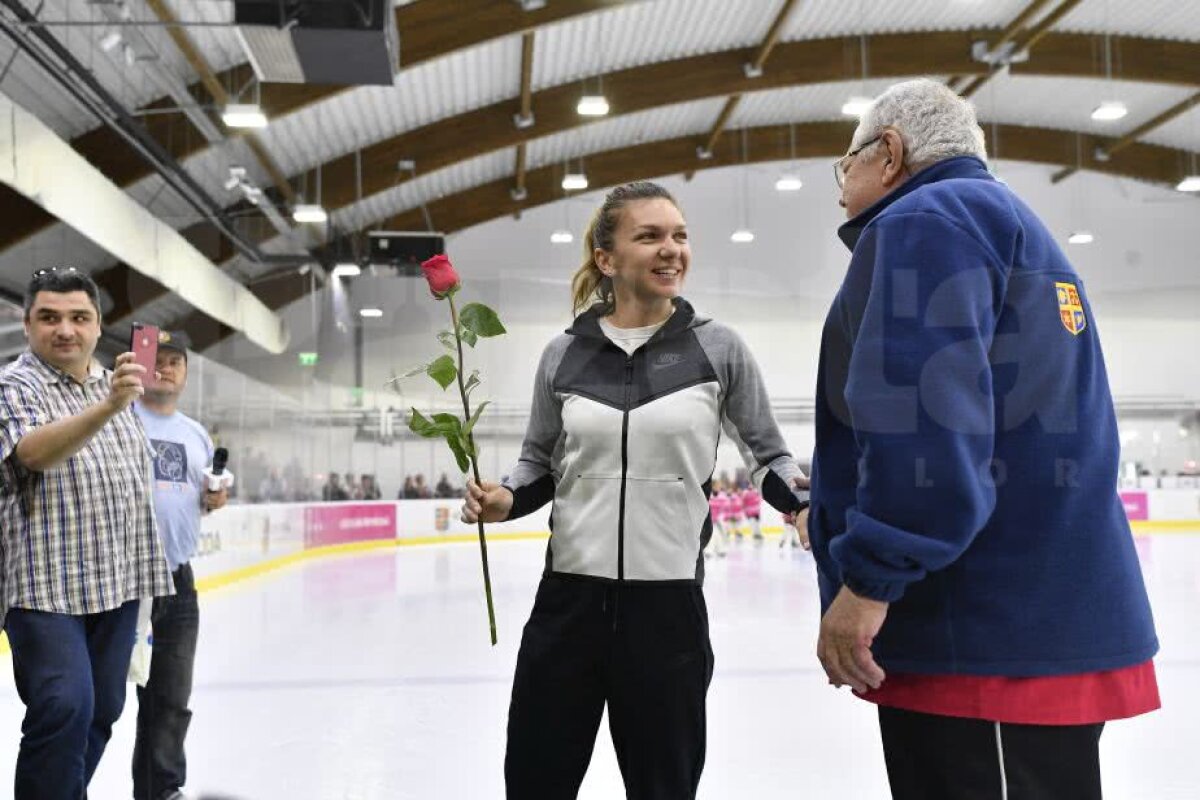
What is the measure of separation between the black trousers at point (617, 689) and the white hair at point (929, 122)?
855mm

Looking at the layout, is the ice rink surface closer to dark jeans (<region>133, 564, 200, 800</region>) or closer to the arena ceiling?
dark jeans (<region>133, 564, 200, 800</region>)

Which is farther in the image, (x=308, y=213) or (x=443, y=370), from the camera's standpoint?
(x=308, y=213)

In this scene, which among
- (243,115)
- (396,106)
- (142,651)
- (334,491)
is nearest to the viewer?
(142,651)

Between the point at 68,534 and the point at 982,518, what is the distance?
203 centimetres

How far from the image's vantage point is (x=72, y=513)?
2.49 meters

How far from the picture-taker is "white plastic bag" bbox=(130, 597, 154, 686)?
2.97m

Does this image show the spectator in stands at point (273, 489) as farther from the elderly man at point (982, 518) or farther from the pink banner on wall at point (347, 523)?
the elderly man at point (982, 518)

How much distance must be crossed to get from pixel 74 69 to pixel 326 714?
25.5 ft

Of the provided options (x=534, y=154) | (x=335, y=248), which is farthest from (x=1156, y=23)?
(x=335, y=248)

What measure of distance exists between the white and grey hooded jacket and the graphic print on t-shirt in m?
1.79

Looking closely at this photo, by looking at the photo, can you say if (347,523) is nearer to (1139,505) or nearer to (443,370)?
(1139,505)

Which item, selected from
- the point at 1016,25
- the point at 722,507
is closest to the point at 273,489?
the point at 722,507

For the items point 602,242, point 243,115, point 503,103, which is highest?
point 503,103

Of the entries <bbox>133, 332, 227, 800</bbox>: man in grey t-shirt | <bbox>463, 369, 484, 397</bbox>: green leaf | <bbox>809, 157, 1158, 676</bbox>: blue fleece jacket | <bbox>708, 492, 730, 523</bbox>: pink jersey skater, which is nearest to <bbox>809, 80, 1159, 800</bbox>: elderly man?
<bbox>809, 157, 1158, 676</bbox>: blue fleece jacket
